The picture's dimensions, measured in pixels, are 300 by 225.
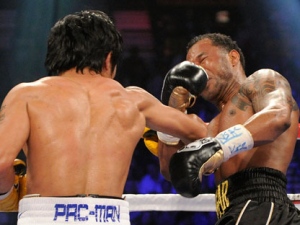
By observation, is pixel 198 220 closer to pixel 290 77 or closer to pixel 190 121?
pixel 290 77

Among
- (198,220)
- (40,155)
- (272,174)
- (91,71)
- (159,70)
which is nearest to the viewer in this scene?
(40,155)

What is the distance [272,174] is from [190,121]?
0.92 ft

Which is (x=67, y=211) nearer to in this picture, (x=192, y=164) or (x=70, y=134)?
(x=70, y=134)

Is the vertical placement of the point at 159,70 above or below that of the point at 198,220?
above

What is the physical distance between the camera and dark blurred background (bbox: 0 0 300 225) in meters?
3.76

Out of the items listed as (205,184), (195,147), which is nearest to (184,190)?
(195,147)

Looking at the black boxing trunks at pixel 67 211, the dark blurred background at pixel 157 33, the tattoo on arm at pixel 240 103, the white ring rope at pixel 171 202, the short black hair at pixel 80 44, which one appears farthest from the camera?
the dark blurred background at pixel 157 33

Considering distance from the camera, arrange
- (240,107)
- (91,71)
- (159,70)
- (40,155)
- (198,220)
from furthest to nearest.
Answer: (159,70), (198,220), (240,107), (91,71), (40,155)

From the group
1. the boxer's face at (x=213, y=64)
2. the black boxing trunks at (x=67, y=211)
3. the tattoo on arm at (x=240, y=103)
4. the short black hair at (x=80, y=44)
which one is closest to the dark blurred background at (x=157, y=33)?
the boxer's face at (x=213, y=64)

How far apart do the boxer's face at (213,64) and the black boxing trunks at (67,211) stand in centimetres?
78

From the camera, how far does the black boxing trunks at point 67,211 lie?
126 cm

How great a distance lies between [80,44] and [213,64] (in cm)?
65

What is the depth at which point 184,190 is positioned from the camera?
4.45 ft

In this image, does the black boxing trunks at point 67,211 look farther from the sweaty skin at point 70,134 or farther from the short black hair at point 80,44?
the short black hair at point 80,44
